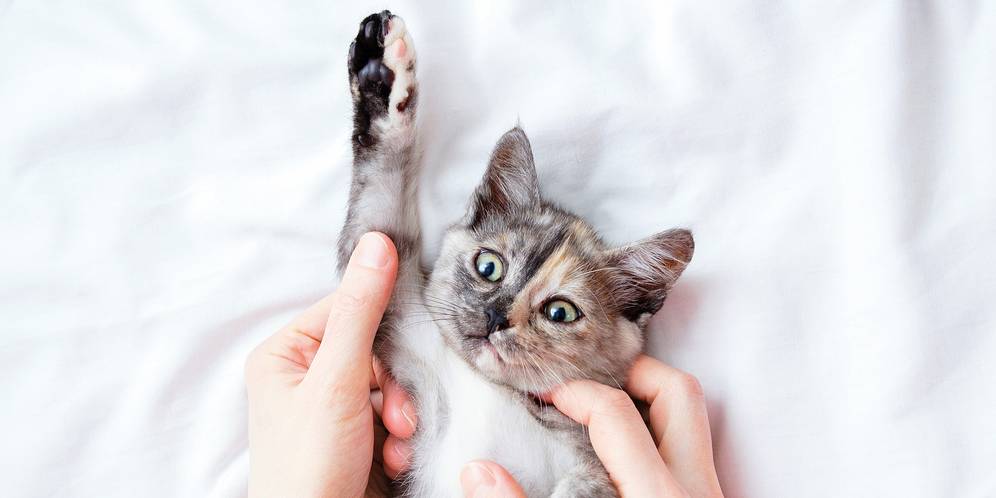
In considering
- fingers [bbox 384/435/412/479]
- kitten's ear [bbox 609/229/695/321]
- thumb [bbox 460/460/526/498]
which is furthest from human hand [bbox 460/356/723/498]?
fingers [bbox 384/435/412/479]

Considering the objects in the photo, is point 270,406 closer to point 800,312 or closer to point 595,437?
→ point 595,437

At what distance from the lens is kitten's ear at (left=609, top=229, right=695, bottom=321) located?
135 cm

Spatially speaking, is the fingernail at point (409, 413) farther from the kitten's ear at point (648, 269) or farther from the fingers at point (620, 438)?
the kitten's ear at point (648, 269)

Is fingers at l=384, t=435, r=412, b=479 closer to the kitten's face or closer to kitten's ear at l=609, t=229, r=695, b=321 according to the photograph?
the kitten's face

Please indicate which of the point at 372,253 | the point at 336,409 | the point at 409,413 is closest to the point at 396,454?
the point at 409,413

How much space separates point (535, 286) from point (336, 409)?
53 centimetres

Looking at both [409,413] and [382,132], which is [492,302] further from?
[382,132]

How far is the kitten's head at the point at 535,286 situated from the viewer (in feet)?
4.23

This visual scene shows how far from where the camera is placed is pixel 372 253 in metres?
1.23

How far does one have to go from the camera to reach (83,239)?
1639 mm

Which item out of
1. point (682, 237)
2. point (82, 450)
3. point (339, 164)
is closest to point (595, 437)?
point (682, 237)

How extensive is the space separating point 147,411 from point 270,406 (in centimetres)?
55

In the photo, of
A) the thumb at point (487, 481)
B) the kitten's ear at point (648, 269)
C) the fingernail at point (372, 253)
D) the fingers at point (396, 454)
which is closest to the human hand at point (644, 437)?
the thumb at point (487, 481)

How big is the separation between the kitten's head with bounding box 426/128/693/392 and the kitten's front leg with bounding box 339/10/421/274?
0.17 metres
